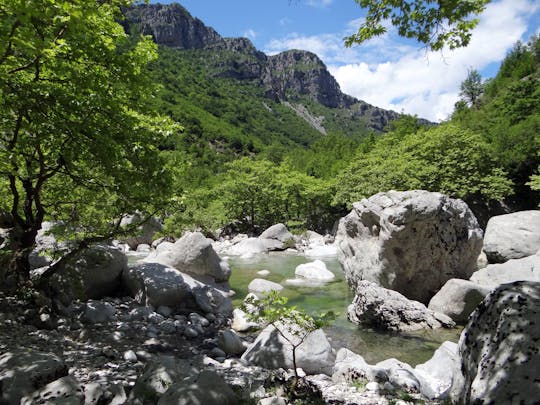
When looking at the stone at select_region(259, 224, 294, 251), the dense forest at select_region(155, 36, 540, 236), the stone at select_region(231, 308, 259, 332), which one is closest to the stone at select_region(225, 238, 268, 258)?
the stone at select_region(259, 224, 294, 251)

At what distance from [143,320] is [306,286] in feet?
28.3

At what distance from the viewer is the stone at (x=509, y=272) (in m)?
11.7

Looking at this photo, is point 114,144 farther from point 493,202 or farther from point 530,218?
point 493,202

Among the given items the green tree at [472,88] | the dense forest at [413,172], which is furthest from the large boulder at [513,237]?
the green tree at [472,88]

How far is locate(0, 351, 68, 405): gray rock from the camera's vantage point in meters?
4.38

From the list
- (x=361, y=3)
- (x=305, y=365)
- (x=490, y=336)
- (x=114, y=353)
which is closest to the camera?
(x=490, y=336)

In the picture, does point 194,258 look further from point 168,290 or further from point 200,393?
point 200,393

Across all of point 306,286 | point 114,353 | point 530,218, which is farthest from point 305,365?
point 530,218

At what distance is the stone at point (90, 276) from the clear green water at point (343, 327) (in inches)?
165

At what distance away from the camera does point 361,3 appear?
552 cm

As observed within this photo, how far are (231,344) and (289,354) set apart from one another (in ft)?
5.08

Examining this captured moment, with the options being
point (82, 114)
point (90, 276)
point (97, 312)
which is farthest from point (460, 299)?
point (82, 114)

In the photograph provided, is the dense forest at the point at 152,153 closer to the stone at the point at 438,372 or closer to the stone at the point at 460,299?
the stone at the point at 438,372

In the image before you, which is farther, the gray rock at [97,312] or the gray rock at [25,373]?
the gray rock at [97,312]
